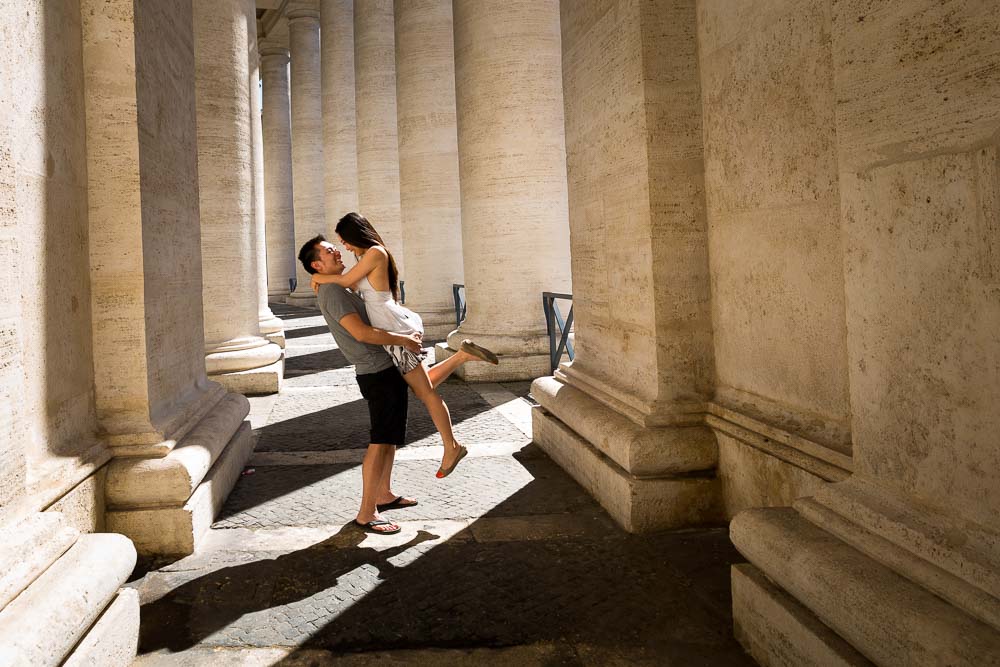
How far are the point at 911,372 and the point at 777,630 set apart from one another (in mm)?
1356

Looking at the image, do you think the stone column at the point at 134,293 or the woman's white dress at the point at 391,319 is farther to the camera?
the woman's white dress at the point at 391,319

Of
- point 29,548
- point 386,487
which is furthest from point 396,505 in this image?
point 29,548

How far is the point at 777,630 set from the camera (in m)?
3.71

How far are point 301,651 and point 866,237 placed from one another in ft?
11.2

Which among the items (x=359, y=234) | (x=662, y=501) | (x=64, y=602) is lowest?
(x=662, y=501)

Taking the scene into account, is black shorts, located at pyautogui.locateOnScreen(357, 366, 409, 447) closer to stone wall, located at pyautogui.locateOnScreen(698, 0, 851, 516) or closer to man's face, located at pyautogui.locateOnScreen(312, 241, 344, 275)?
man's face, located at pyautogui.locateOnScreen(312, 241, 344, 275)

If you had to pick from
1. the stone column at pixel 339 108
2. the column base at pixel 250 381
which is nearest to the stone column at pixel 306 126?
the stone column at pixel 339 108

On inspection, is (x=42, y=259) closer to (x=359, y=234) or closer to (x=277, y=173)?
(x=359, y=234)

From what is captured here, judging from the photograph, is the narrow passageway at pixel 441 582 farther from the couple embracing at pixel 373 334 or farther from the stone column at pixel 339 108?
the stone column at pixel 339 108

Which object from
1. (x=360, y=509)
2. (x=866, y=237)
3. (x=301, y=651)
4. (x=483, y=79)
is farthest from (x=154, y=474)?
(x=483, y=79)

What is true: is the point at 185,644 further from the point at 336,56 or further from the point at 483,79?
the point at 336,56

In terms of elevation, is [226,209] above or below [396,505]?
above

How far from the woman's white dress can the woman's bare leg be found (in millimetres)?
129

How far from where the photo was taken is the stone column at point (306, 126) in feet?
115
